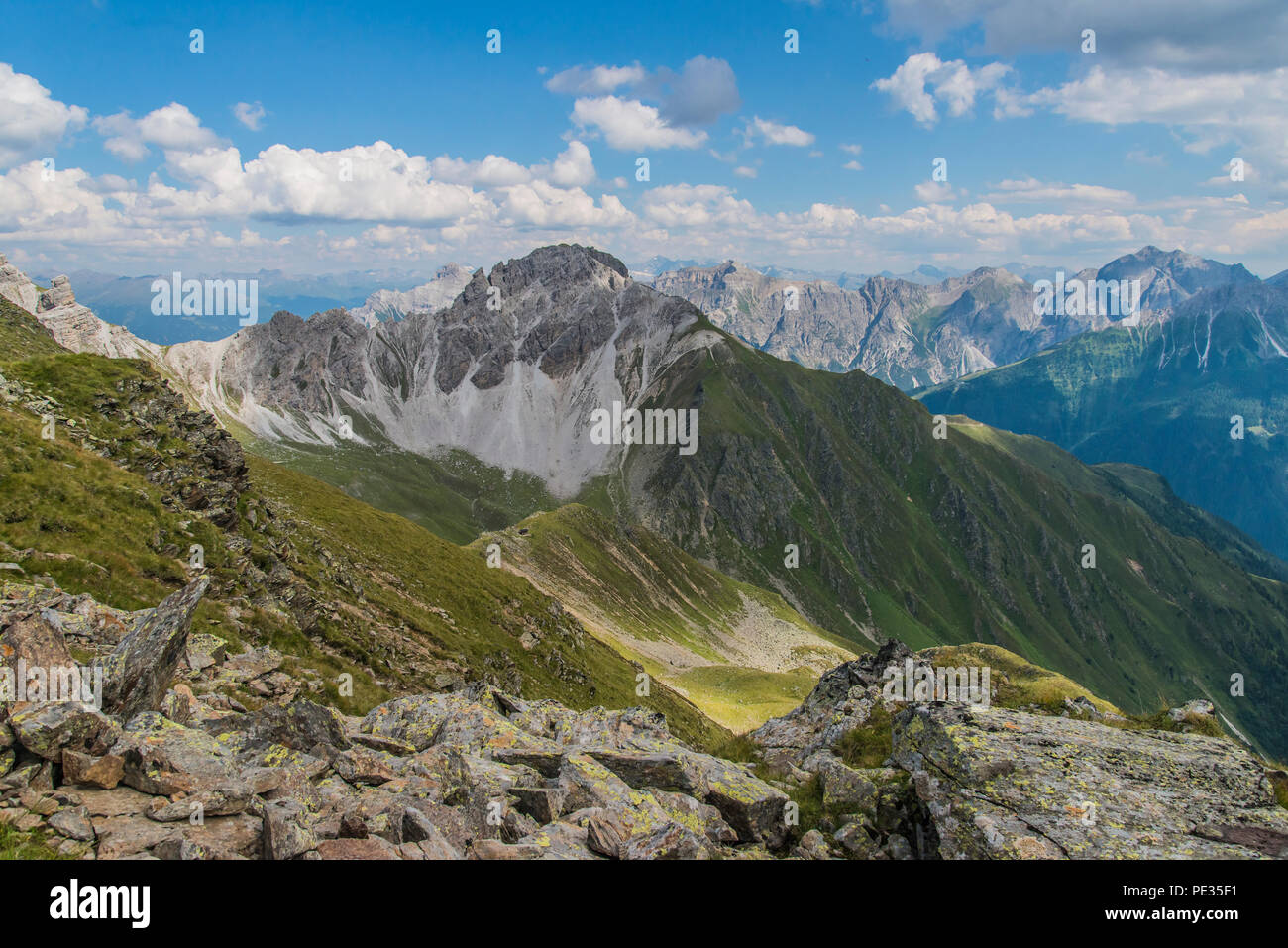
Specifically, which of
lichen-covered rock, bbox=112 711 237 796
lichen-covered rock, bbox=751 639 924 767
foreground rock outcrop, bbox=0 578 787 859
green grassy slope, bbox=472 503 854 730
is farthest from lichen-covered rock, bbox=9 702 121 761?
green grassy slope, bbox=472 503 854 730

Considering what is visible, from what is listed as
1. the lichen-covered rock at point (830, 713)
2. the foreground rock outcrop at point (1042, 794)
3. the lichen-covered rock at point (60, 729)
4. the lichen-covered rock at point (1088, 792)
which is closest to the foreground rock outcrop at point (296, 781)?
the lichen-covered rock at point (60, 729)

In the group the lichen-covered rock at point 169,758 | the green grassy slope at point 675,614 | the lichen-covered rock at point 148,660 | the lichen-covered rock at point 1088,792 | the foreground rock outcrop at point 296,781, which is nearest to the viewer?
the foreground rock outcrop at point 296,781

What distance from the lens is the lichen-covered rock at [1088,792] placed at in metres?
12.4

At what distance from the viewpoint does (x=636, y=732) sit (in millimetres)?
26984

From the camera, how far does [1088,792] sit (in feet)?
45.6

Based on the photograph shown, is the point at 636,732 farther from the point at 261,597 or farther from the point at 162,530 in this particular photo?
the point at 162,530

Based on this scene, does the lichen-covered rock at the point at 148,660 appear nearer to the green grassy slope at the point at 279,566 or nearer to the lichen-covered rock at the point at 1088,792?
the green grassy slope at the point at 279,566

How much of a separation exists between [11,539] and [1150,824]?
3734 centimetres

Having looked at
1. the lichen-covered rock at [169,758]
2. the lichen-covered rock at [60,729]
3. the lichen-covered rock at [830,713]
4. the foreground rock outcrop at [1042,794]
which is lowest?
the lichen-covered rock at [830,713]

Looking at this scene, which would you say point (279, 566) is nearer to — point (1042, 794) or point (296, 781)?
point (296, 781)

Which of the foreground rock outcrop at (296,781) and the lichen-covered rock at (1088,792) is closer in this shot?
the foreground rock outcrop at (296,781)

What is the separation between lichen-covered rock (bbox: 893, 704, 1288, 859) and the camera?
1238 centimetres

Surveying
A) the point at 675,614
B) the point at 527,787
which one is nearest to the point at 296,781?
the point at 527,787
